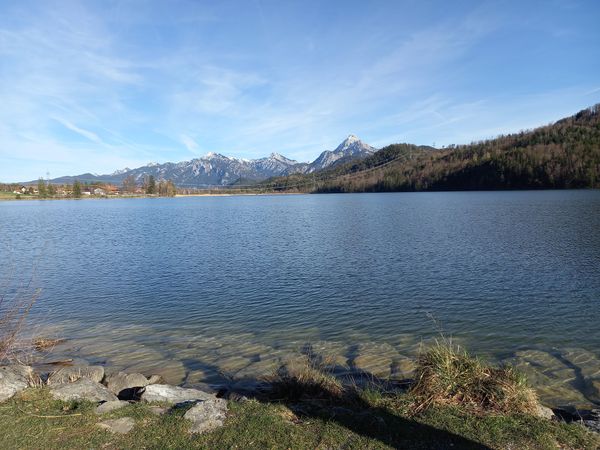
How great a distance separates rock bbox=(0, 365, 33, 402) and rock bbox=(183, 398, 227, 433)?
14.3 ft

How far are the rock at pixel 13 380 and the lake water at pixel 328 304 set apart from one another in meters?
3.77

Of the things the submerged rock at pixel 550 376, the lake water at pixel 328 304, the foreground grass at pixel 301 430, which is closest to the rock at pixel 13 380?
the foreground grass at pixel 301 430

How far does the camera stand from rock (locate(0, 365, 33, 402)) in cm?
881

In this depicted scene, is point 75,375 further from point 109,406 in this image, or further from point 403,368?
point 403,368

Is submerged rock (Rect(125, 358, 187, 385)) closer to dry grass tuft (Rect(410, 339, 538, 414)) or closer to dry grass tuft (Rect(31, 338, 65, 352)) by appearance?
dry grass tuft (Rect(31, 338, 65, 352))

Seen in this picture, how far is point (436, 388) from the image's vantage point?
844cm

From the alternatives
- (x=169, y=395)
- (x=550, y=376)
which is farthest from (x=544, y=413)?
(x=169, y=395)

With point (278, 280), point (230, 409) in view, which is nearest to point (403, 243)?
point (278, 280)

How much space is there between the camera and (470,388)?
843cm

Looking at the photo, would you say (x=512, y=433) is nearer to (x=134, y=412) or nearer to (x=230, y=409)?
(x=230, y=409)

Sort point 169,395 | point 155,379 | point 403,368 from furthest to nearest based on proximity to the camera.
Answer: point 403,368
point 155,379
point 169,395

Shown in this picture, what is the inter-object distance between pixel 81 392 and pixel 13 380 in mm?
1705

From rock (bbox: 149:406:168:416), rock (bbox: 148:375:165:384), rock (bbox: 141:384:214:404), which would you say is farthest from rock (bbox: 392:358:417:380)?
rock (bbox: 148:375:165:384)

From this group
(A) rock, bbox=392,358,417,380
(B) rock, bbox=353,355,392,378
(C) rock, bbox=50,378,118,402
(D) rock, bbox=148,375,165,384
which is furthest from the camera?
(B) rock, bbox=353,355,392,378
